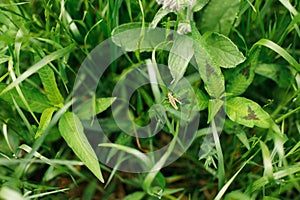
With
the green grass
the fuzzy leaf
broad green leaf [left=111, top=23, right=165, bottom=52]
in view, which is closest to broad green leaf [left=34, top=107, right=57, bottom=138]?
the green grass

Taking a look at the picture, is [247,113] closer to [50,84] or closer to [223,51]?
[223,51]

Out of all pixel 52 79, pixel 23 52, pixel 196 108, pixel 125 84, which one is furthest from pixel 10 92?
pixel 196 108

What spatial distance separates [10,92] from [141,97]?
0.35m

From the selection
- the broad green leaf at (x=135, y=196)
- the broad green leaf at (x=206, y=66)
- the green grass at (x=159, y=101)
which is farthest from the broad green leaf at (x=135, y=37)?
the broad green leaf at (x=135, y=196)

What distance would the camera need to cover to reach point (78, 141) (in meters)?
1.08

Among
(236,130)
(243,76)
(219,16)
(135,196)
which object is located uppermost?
(219,16)

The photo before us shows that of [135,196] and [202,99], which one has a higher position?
[202,99]

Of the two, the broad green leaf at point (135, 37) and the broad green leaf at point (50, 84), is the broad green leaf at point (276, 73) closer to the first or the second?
the broad green leaf at point (135, 37)

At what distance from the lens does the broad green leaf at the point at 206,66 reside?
3.59 feet

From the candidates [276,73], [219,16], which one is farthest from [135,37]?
[276,73]

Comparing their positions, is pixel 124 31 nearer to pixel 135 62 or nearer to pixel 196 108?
pixel 135 62

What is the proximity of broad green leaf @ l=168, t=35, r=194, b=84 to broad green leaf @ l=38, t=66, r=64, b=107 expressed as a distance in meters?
0.27

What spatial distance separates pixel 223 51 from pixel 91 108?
344mm

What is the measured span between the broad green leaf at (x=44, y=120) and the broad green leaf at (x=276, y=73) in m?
0.53
